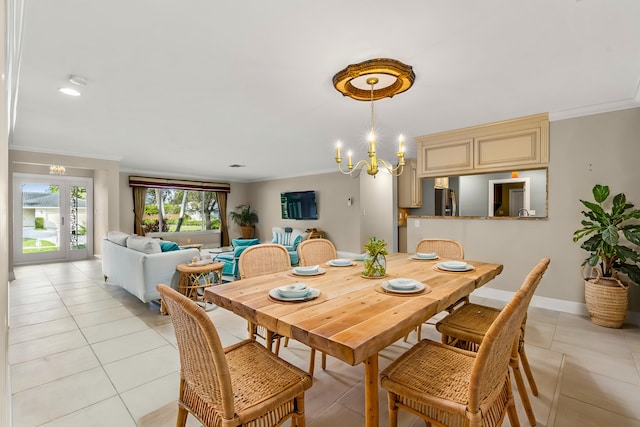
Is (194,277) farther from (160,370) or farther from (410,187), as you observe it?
(410,187)

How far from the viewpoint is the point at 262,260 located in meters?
2.36

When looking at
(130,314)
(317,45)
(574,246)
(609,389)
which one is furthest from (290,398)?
(574,246)

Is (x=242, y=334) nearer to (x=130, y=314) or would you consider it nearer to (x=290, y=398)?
(x=130, y=314)

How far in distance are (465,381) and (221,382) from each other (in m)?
1.01

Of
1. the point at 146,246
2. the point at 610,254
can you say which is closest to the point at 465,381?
the point at 610,254

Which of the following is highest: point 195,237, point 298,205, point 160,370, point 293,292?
point 298,205

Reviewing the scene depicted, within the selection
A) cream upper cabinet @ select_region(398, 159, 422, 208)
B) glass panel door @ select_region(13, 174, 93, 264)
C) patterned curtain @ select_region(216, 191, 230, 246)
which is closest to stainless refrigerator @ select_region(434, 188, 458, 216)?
cream upper cabinet @ select_region(398, 159, 422, 208)

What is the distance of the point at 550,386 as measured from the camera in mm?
1999

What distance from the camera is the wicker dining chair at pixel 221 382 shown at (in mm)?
1065

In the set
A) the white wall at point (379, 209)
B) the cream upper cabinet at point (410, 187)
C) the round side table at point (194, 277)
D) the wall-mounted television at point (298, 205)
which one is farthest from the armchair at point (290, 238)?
the cream upper cabinet at point (410, 187)

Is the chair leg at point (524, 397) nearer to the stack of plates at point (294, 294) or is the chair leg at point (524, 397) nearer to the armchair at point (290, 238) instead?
the stack of plates at point (294, 294)

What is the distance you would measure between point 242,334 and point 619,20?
362 centimetres

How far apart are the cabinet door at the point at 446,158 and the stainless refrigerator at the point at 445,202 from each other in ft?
4.98

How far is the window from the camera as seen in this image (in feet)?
26.7
